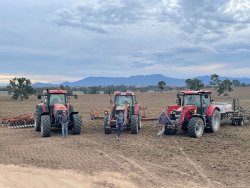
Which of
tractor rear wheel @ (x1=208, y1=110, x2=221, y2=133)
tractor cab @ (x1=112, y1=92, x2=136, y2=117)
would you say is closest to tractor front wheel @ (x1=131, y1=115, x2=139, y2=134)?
tractor cab @ (x1=112, y1=92, x2=136, y2=117)

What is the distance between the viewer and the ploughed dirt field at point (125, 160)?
9.83 m

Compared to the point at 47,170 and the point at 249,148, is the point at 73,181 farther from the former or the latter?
the point at 249,148

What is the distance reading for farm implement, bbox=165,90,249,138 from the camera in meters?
17.1

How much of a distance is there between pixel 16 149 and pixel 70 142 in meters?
2.15

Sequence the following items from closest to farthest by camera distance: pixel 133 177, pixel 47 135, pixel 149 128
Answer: pixel 133 177 < pixel 47 135 < pixel 149 128

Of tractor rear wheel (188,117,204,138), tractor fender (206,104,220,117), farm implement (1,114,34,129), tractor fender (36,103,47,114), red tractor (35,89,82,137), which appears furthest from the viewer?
farm implement (1,114,34,129)

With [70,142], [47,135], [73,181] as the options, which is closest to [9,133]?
[47,135]

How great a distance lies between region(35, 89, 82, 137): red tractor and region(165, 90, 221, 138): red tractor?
12.7 ft

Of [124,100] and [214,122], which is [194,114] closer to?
[214,122]

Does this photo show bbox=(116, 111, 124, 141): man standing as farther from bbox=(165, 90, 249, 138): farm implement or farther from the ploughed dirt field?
bbox=(165, 90, 249, 138): farm implement

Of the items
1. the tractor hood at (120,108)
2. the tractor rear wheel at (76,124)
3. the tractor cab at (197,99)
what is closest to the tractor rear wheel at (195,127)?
the tractor cab at (197,99)

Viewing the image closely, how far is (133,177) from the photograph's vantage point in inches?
406

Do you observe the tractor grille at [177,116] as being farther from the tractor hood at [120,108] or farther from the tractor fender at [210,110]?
the tractor hood at [120,108]

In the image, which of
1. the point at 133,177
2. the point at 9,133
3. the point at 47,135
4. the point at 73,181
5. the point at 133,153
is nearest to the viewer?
the point at 73,181
